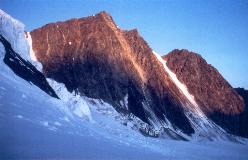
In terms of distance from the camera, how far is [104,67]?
9388 cm

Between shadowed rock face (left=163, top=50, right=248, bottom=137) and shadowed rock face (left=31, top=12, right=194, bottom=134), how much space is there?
69.7ft

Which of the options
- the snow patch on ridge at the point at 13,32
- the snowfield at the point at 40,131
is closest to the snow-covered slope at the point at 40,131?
the snowfield at the point at 40,131

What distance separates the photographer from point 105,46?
97.1 m

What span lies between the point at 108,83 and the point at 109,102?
9221 millimetres

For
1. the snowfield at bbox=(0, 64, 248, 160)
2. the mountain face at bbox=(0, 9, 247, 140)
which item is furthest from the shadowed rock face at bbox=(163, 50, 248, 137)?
the snowfield at bbox=(0, 64, 248, 160)

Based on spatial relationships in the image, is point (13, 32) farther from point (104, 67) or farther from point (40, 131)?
point (40, 131)

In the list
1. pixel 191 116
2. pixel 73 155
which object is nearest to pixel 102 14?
pixel 191 116

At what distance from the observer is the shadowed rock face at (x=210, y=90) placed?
126875 millimetres

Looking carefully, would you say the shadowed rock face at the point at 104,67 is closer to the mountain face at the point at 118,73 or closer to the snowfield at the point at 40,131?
the mountain face at the point at 118,73

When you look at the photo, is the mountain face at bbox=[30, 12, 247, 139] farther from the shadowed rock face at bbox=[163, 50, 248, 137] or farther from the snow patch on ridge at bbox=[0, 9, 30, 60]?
the snow patch on ridge at bbox=[0, 9, 30, 60]

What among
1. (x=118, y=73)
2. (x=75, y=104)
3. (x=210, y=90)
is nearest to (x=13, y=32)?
(x=75, y=104)

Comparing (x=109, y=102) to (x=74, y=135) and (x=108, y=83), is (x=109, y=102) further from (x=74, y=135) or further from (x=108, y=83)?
(x=74, y=135)

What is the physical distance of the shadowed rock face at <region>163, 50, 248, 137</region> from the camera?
127 meters

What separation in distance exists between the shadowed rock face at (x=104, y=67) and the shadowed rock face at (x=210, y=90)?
21252 millimetres
